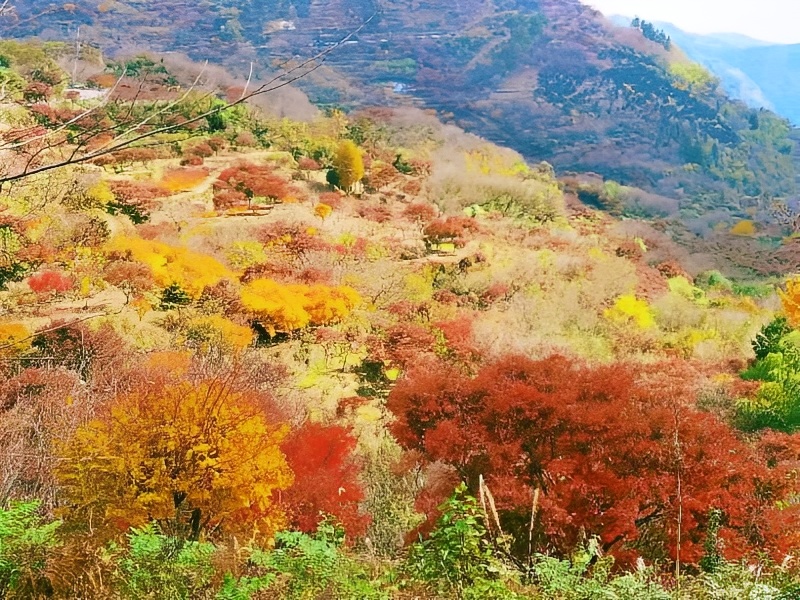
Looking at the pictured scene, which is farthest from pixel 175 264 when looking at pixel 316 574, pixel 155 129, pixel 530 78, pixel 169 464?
pixel 530 78

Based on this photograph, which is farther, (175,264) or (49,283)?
(175,264)

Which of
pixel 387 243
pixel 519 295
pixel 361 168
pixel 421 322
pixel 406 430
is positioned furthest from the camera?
pixel 361 168

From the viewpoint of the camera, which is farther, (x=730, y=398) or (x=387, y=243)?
(x=387, y=243)

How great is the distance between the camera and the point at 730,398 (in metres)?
9.84

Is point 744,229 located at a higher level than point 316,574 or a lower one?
lower

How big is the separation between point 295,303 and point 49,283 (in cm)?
468

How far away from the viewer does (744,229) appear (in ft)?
118

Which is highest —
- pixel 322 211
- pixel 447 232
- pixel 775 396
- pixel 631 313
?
pixel 775 396

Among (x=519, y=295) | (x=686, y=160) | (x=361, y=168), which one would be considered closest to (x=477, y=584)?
(x=519, y=295)

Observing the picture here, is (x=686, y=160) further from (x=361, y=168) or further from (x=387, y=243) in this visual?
(x=387, y=243)

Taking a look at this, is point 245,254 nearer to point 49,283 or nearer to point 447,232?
point 49,283

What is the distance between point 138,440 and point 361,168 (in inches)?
784

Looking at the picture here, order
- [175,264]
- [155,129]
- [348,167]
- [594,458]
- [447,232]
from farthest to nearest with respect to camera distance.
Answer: [348,167] < [447,232] < [175,264] < [594,458] < [155,129]

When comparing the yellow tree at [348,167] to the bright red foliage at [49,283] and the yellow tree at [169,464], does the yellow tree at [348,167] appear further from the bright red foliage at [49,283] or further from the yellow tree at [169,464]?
the yellow tree at [169,464]
